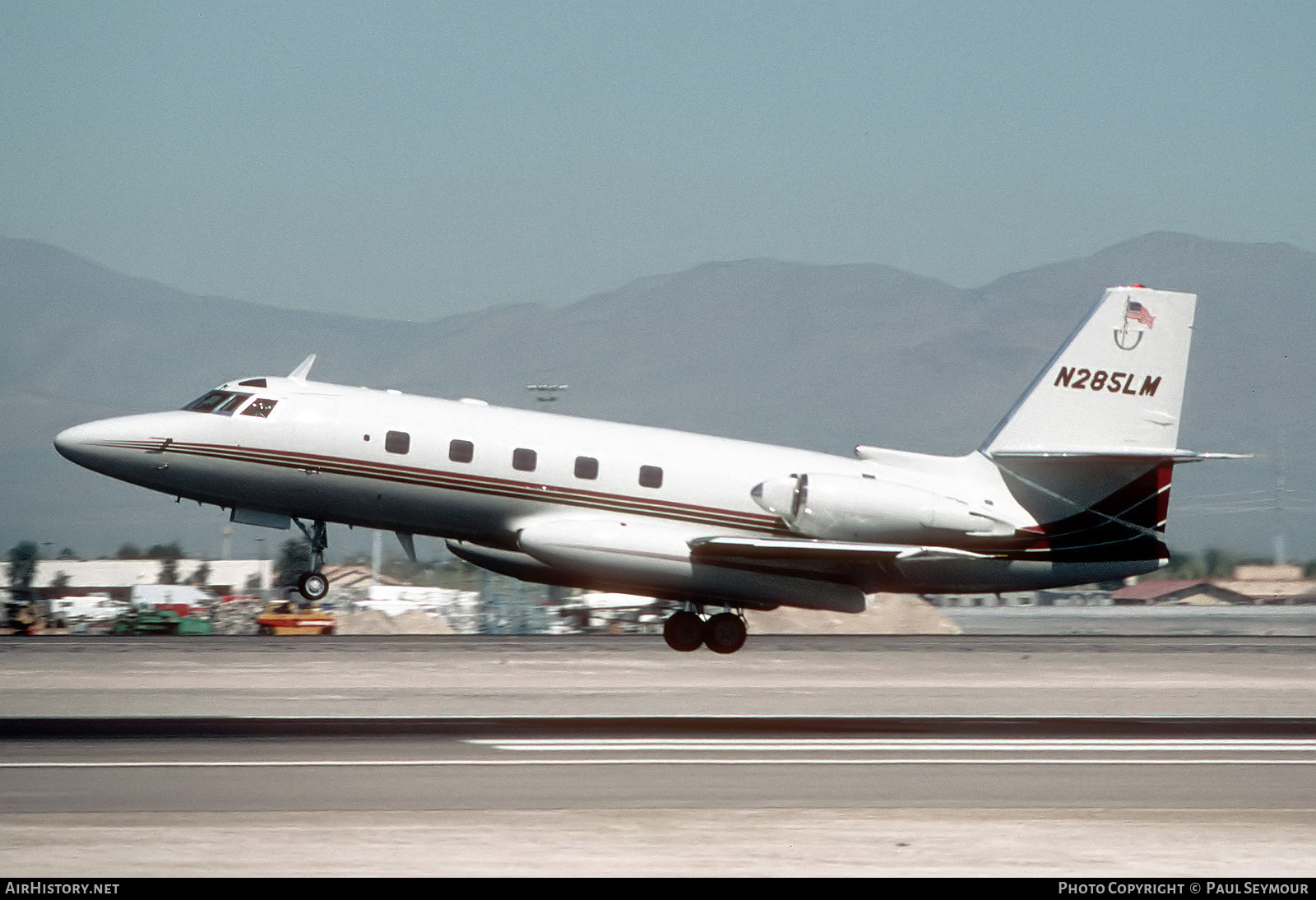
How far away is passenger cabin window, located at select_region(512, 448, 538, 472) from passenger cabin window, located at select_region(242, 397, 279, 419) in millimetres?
4851

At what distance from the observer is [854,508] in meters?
32.0

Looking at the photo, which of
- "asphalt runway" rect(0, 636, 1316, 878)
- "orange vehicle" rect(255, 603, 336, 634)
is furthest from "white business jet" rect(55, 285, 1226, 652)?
"orange vehicle" rect(255, 603, 336, 634)

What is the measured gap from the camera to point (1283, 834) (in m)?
14.9

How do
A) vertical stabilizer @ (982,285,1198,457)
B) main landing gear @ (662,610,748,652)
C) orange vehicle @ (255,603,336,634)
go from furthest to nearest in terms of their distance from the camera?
orange vehicle @ (255,603,336,634) → main landing gear @ (662,610,748,652) → vertical stabilizer @ (982,285,1198,457)

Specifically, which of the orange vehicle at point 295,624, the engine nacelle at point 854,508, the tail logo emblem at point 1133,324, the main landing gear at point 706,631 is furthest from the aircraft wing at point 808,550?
the orange vehicle at point 295,624

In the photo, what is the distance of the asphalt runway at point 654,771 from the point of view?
13.9 m

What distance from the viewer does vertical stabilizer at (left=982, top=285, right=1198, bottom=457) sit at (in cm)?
3356

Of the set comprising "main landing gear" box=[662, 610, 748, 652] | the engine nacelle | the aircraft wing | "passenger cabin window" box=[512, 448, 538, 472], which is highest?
"passenger cabin window" box=[512, 448, 538, 472]

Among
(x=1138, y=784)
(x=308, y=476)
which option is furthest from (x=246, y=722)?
(x=1138, y=784)

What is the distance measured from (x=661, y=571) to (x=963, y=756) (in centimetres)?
1142

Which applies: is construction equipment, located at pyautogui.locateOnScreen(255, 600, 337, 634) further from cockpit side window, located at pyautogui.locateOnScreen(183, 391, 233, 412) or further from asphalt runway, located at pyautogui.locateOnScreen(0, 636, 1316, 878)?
cockpit side window, located at pyautogui.locateOnScreen(183, 391, 233, 412)

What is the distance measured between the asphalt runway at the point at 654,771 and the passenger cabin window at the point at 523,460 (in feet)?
14.0

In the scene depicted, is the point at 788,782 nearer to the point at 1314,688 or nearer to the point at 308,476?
the point at 308,476

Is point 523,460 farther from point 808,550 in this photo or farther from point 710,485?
point 808,550
